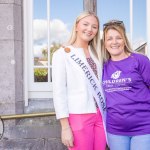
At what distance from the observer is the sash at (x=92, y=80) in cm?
256

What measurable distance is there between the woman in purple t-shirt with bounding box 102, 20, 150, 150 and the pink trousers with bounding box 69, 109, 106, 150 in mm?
81

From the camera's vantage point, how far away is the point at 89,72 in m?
2.59

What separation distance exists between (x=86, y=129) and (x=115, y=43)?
599 millimetres

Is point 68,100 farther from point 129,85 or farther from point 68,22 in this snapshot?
point 68,22

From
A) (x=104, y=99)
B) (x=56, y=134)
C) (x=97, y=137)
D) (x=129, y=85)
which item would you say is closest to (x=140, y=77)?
(x=129, y=85)

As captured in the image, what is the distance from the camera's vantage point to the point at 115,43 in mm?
2580

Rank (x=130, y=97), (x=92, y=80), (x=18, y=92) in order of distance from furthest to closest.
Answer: (x=18, y=92) < (x=92, y=80) < (x=130, y=97)

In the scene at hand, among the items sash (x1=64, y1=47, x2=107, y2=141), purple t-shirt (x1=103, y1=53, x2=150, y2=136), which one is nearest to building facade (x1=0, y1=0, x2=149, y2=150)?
sash (x1=64, y1=47, x2=107, y2=141)

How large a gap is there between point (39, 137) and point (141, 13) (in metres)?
1.58

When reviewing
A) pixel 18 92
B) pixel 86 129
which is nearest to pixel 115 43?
pixel 86 129

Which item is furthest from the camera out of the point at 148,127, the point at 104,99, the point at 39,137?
the point at 39,137

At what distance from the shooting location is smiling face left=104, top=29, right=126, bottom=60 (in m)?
2.59

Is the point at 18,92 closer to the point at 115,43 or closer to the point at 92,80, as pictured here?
the point at 92,80

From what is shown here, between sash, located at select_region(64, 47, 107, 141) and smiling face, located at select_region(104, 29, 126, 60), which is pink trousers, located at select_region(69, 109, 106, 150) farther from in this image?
smiling face, located at select_region(104, 29, 126, 60)
